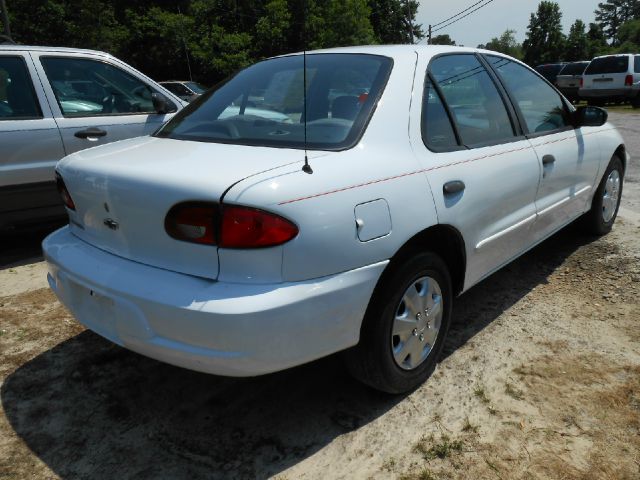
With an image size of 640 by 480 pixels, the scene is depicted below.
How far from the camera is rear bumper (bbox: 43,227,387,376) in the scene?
6.05 ft

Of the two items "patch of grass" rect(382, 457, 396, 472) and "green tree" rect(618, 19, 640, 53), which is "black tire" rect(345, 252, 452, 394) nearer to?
"patch of grass" rect(382, 457, 396, 472)

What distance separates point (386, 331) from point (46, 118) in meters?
3.52

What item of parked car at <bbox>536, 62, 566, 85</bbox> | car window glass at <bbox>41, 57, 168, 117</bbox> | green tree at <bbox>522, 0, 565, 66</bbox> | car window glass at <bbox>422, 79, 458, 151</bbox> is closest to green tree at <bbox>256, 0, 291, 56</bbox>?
car window glass at <bbox>41, 57, 168, 117</bbox>

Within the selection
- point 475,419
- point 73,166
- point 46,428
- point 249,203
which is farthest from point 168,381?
point 475,419

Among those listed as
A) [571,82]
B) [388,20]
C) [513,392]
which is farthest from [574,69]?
[388,20]

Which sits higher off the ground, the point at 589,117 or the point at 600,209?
the point at 589,117

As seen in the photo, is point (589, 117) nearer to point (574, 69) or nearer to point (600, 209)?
point (600, 209)

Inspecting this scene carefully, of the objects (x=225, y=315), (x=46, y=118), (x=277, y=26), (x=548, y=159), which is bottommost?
(x=225, y=315)

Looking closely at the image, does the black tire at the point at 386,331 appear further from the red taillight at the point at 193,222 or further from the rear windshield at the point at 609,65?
the rear windshield at the point at 609,65

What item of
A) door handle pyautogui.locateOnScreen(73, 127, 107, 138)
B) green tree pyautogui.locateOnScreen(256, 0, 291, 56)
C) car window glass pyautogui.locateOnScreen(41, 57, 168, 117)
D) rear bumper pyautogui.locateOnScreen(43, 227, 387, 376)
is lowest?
rear bumper pyautogui.locateOnScreen(43, 227, 387, 376)

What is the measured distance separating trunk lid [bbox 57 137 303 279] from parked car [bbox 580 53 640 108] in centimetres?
1976

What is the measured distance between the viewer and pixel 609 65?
61.1ft

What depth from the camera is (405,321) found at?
93.7 inches

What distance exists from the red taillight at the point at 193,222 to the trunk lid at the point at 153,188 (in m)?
0.02
